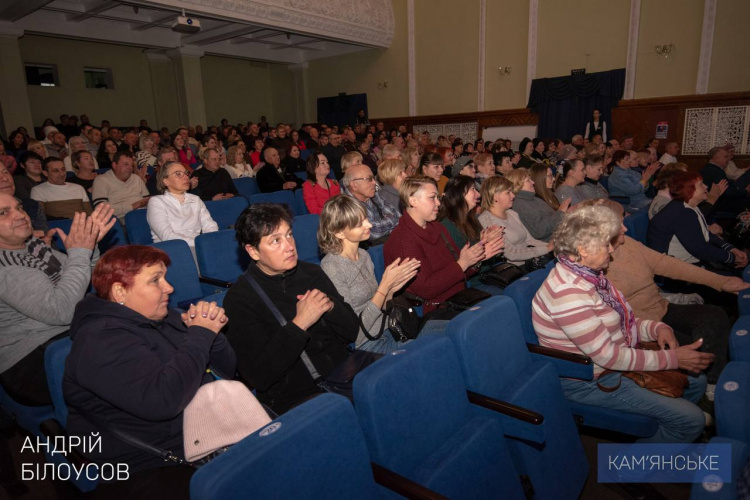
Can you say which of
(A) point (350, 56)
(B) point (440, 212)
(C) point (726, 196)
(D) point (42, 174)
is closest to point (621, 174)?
(C) point (726, 196)

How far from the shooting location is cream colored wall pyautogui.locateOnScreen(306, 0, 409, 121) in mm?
13195

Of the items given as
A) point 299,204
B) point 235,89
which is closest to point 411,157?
point 299,204

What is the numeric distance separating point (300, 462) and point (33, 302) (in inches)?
55.9

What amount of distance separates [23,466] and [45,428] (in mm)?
1102

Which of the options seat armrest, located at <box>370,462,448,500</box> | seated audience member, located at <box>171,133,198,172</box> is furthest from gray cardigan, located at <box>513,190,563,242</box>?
seated audience member, located at <box>171,133,198,172</box>

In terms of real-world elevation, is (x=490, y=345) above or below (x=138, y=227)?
below

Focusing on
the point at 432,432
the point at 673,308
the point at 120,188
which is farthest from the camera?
the point at 120,188

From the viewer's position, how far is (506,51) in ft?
37.1

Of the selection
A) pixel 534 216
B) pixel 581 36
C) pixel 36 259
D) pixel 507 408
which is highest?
pixel 581 36

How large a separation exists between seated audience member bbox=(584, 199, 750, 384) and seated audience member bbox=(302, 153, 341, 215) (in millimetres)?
2904

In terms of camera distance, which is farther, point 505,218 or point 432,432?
point 505,218

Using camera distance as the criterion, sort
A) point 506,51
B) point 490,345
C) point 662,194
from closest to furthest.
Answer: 1. point 490,345
2. point 662,194
3. point 506,51

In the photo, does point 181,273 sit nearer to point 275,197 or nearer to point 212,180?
point 275,197

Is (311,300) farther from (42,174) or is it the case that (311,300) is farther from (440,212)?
(42,174)
